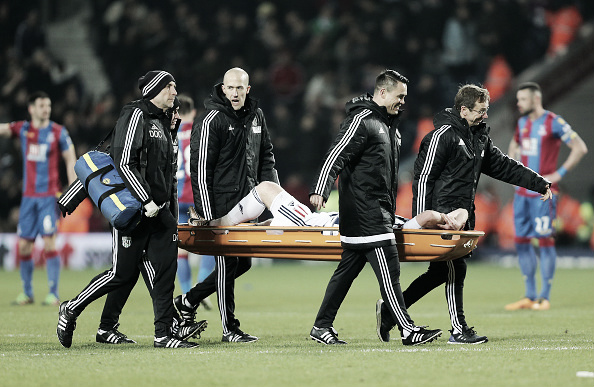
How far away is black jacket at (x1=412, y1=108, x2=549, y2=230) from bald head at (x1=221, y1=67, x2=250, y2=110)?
1.44 meters

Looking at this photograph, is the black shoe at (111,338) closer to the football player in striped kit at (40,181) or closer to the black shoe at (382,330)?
the black shoe at (382,330)

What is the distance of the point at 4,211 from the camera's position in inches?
742

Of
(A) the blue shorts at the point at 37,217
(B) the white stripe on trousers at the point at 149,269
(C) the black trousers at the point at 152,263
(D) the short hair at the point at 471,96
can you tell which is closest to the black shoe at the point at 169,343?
(C) the black trousers at the point at 152,263

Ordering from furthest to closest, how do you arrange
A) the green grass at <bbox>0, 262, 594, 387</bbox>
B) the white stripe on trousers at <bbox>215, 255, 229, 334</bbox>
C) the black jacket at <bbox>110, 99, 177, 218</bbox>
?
1. the white stripe on trousers at <bbox>215, 255, 229, 334</bbox>
2. the black jacket at <bbox>110, 99, 177, 218</bbox>
3. the green grass at <bbox>0, 262, 594, 387</bbox>

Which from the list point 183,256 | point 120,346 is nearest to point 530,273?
point 183,256

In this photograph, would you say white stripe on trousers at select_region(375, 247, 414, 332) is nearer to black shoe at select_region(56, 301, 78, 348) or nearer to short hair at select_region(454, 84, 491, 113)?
short hair at select_region(454, 84, 491, 113)

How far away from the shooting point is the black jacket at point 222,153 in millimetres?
7762

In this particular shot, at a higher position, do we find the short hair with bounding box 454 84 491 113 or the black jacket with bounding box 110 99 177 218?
the short hair with bounding box 454 84 491 113

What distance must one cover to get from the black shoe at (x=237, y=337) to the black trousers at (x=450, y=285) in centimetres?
106

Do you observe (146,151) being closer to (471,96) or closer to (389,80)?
(389,80)

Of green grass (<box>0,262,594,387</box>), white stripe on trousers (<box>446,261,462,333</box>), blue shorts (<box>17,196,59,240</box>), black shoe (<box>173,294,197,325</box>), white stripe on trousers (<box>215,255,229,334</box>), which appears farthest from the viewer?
blue shorts (<box>17,196,59,240</box>)

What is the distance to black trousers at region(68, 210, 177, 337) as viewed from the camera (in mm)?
7242

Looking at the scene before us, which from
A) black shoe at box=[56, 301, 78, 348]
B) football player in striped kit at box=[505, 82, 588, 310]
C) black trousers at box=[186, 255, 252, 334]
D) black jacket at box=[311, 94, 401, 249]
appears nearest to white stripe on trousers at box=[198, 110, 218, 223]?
black trousers at box=[186, 255, 252, 334]

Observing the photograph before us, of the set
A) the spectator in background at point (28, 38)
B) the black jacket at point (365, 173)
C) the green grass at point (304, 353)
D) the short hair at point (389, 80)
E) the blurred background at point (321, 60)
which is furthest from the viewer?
the spectator in background at point (28, 38)
